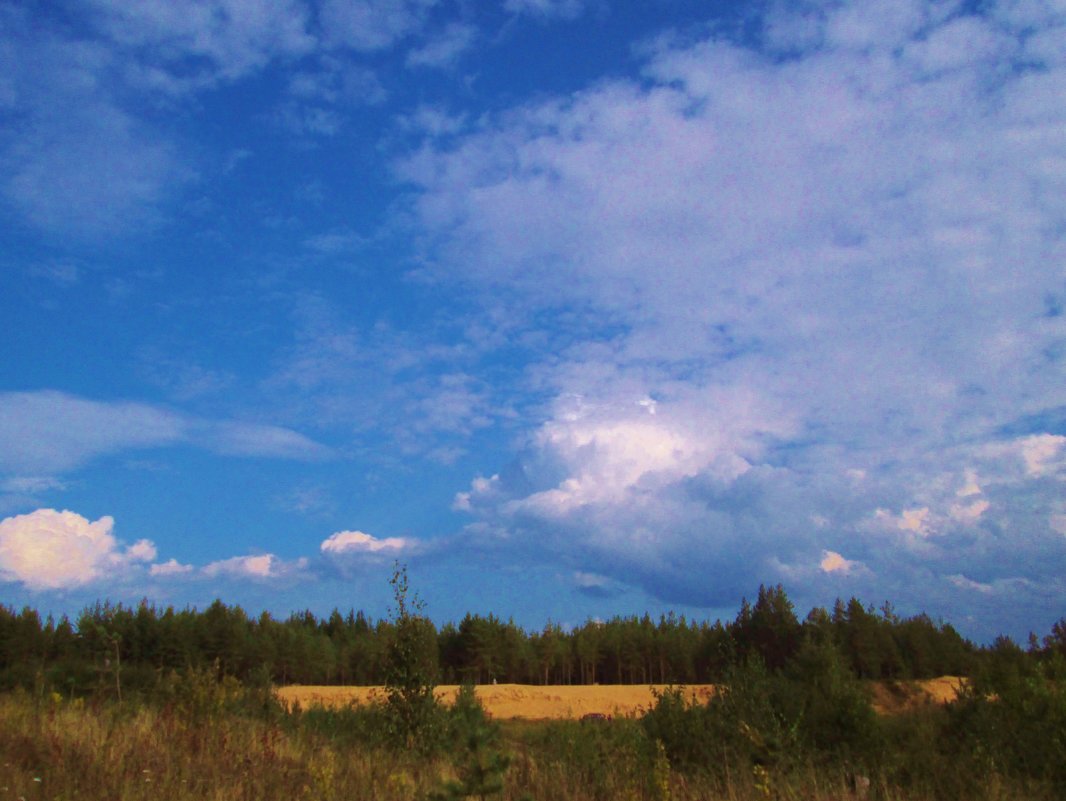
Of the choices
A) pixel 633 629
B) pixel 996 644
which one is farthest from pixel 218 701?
pixel 633 629

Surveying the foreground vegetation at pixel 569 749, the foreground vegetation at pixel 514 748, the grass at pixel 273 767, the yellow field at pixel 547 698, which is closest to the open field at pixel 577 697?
the yellow field at pixel 547 698

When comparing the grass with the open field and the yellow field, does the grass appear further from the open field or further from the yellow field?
the yellow field

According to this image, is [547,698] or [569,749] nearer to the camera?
[569,749]

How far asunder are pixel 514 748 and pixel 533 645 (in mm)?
79173

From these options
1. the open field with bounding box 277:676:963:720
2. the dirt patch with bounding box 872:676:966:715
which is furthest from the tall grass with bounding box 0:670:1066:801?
the dirt patch with bounding box 872:676:966:715

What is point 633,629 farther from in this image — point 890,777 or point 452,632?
point 890,777

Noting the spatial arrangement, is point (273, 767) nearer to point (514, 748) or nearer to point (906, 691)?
point (514, 748)

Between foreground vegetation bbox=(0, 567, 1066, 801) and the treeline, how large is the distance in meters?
14.8

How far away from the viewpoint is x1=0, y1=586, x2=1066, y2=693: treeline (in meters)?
56.1

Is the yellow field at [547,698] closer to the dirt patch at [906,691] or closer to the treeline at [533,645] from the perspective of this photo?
the treeline at [533,645]

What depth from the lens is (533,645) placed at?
9062 centimetres

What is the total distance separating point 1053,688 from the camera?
13711mm

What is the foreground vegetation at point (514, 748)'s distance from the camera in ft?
28.4

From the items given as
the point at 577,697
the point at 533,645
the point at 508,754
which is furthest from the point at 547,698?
the point at 508,754
